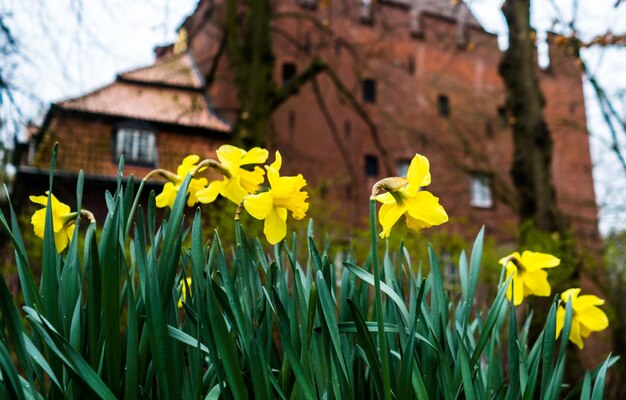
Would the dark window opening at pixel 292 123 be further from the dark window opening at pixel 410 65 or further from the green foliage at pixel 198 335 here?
the green foliage at pixel 198 335

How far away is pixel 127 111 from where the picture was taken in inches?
562

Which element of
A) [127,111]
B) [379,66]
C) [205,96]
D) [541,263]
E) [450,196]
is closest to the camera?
[541,263]

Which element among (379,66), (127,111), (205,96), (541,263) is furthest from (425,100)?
(541,263)

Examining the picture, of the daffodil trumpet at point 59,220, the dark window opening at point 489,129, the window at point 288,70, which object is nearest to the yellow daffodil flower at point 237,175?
the daffodil trumpet at point 59,220

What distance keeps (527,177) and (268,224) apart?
24.9ft

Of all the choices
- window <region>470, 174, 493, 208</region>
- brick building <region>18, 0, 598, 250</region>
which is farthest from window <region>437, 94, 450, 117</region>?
window <region>470, 174, 493, 208</region>

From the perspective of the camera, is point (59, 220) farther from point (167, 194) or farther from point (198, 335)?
point (198, 335)

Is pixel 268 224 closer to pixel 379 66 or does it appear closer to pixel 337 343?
pixel 337 343

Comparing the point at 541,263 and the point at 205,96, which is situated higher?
the point at 205,96

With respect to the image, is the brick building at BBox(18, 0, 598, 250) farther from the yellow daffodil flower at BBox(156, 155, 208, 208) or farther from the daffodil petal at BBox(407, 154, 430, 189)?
the daffodil petal at BBox(407, 154, 430, 189)

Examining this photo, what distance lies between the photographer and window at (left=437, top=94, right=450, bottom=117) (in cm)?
1895

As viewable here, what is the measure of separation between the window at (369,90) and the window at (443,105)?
6.75 feet

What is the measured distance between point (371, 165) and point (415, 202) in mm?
16345

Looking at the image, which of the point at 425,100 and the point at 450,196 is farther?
the point at 425,100
